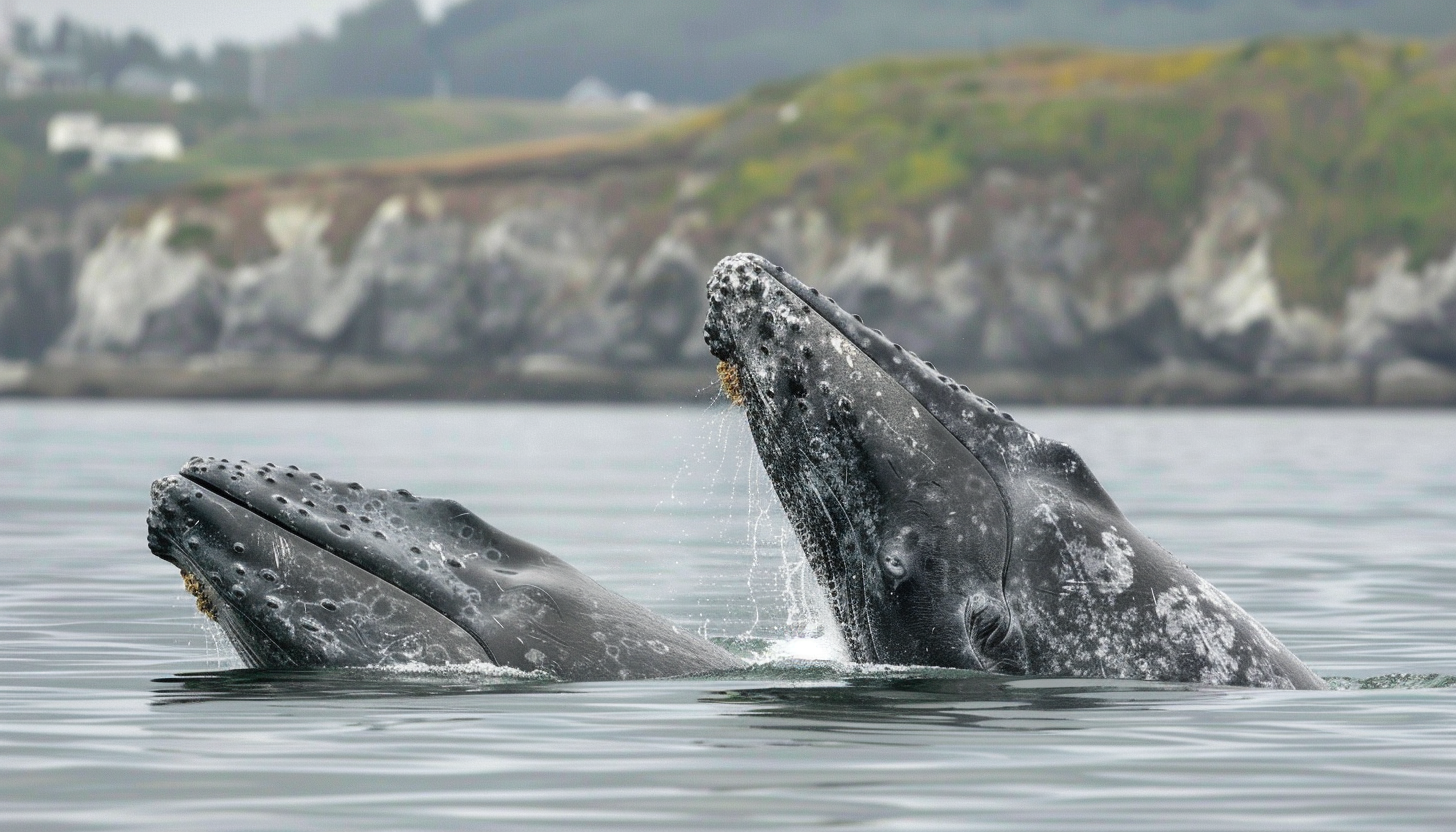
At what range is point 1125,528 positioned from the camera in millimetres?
9812

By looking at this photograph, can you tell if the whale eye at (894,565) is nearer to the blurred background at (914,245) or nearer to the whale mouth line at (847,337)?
the whale mouth line at (847,337)

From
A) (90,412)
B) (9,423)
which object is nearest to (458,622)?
(9,423)

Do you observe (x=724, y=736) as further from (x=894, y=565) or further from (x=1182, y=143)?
(x=1182, y=143)

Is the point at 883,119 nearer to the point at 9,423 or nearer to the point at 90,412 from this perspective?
the point at 90,412

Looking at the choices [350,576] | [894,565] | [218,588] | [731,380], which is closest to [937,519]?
[894,565]

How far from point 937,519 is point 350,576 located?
255 centimetres

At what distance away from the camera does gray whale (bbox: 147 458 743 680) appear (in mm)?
9984

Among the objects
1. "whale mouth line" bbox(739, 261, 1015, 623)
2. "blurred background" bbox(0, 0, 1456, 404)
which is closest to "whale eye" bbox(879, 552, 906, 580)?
"whale mouth line" bbox(739, 261, 1015, 623)

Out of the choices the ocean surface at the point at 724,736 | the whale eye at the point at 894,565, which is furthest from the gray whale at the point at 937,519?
the ocean surface at the point at 724,736

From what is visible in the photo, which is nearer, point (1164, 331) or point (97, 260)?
point (1164, 331)

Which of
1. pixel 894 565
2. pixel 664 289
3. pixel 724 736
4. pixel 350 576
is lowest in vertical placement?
pixel 724 736

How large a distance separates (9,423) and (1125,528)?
67.7 meters

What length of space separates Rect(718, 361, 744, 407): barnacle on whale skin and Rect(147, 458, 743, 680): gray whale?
1.21 meters

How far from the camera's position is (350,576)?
393 inches
